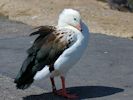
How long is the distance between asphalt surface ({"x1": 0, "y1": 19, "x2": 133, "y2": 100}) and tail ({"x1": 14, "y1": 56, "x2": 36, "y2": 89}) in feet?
1.05

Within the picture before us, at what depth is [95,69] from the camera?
1179 centimetres

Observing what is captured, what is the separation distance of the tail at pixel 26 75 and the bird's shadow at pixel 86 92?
0.33m

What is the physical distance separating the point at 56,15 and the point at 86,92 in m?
13.2

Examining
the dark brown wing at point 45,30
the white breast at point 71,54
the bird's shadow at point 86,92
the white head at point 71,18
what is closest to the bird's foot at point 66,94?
the bird's shadow at point 86,92

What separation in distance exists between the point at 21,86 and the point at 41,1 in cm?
1791

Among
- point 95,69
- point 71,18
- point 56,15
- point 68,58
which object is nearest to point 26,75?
point 68,58

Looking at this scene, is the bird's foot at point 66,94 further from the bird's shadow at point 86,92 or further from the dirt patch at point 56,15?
the dirt patch at point 56,15

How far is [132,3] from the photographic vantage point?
28.9m

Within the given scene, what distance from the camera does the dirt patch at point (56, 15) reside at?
68.0 feet

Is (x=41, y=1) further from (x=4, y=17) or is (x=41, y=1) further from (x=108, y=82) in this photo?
(x=108, y=82)

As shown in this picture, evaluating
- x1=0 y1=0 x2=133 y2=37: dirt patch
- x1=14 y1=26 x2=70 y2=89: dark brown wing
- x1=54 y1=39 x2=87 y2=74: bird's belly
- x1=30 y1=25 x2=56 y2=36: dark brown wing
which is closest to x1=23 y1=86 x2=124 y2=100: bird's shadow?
x1=14 y1=26 x2=70 y2=89: dark brown wing

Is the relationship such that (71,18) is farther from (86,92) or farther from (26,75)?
(86,92)

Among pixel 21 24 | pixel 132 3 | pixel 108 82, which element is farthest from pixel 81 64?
pixel 132 3

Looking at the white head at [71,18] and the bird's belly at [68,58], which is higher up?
the white head at [71,18]
